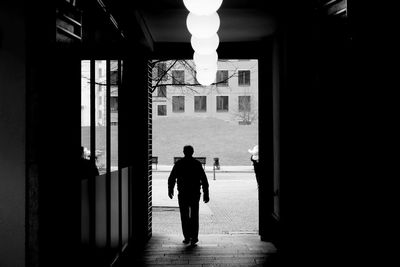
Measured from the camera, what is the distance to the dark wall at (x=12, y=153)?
3.08m

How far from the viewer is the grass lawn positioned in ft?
117

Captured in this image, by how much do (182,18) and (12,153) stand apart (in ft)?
13.6

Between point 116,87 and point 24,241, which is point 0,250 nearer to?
point 24,241

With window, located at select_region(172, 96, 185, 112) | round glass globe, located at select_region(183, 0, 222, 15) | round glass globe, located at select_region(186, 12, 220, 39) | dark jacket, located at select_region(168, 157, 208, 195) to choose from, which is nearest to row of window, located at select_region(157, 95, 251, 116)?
window, located at select_region(172, 96, 185, 112)

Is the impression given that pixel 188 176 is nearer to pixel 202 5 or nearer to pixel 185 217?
pixel 185 217

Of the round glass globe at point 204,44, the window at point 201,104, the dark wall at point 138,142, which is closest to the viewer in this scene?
the round glass globe at point 204,44

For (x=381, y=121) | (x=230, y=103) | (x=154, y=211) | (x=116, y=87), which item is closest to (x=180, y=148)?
(x=230, y=103)

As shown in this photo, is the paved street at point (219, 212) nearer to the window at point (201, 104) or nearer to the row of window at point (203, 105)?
the row of window at point (203, 105)

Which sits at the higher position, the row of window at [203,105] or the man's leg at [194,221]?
the row of window at [203,105]

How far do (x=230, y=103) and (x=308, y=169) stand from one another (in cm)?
3622

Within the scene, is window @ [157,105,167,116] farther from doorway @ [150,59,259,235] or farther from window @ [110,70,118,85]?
window @ [110,70,118,85]

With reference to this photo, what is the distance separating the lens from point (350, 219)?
12.8 feet

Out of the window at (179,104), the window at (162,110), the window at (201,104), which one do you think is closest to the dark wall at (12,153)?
the window at (179,104)

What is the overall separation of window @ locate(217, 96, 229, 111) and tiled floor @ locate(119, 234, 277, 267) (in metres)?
33.3
